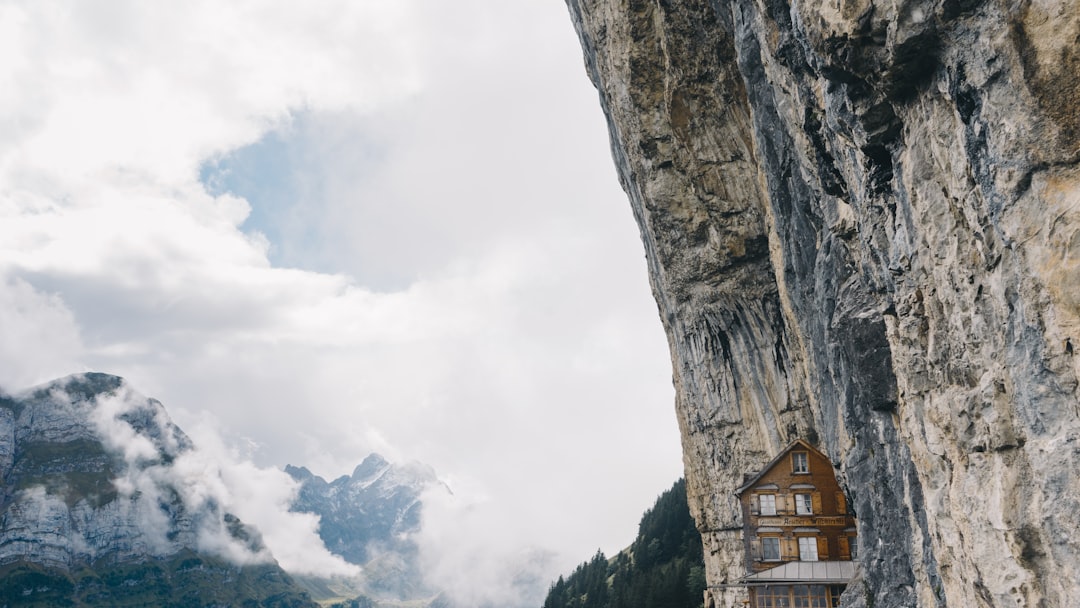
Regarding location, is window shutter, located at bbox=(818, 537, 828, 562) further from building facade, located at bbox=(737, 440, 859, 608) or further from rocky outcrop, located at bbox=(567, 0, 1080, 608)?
rocky outcrop, located at bbox=(567, 0, 1080, 608)

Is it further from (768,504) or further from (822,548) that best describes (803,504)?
(822,548)

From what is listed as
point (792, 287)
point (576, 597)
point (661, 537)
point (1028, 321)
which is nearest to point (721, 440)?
point (792, 287)

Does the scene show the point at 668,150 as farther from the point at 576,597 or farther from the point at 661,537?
the point at 576,597

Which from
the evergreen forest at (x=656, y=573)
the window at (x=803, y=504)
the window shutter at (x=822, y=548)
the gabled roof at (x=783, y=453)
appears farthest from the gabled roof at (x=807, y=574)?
the evergreen forest at (x=656, y=573)

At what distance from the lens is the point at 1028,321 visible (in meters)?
11.0

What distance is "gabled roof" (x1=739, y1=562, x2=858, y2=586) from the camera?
33.2 metres

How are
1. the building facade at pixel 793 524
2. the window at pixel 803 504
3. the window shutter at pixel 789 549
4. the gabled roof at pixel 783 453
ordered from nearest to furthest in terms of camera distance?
the building facade at pixel 793 524 < the window shutter at pixel 789 549 < the window at pixel 803 504 < the gabled roof at pixel 783 453

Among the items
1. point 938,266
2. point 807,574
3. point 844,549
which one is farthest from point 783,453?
point 938,266

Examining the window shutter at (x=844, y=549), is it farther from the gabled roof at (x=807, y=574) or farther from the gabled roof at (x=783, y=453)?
the gabled roof at (x=783, y=453)

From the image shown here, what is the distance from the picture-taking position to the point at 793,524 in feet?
123

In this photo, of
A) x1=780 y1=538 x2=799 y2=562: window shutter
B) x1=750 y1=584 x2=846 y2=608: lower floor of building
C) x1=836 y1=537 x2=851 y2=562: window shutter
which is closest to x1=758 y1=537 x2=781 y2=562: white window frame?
x1=780 y1=538 x2=799 y2=562: window shutter

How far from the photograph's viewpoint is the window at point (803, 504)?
37.3m

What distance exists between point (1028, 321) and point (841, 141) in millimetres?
7466

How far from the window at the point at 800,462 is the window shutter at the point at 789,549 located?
3.60 m
